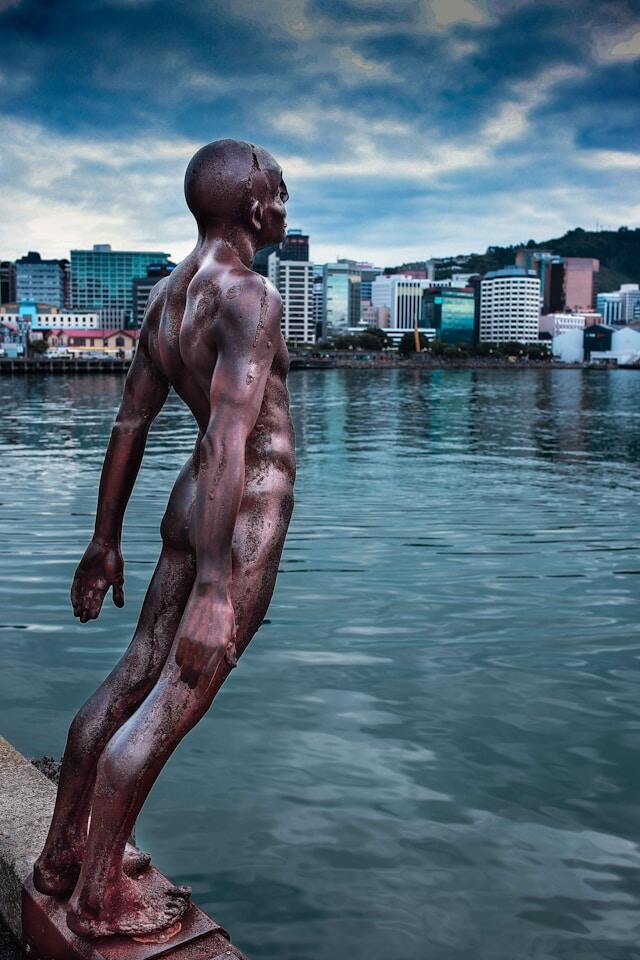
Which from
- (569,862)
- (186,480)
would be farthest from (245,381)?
(569,862)

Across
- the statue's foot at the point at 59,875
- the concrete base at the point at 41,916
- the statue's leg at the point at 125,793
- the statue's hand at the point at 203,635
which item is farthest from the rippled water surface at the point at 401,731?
the statue's hand at the point at 203,635

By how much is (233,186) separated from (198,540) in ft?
3.85

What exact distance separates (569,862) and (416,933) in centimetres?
105

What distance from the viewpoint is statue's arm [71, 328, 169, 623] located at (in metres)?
3.58

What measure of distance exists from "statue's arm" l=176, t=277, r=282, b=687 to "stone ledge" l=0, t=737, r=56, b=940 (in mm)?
1218

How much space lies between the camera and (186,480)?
3.25 m

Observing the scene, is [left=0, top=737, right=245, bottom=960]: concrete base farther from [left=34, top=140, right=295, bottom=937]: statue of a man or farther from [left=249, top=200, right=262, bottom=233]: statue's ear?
[left=249, top=200, right=262, bottom=233]: statue's ear

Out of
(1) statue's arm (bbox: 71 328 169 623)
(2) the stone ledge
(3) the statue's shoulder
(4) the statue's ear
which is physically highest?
(4) the statue's ear

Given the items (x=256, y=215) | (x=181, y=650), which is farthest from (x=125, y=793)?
(x=256, y=215)

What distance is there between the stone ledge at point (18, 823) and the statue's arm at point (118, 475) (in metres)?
0.84

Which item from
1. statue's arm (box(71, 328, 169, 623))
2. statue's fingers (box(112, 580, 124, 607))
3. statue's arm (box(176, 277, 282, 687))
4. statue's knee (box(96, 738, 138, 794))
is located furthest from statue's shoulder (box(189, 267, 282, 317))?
statue's knee (box(96, 738, 138, 794))

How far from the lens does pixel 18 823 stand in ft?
12.6

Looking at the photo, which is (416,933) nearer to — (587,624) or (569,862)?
(569,862)

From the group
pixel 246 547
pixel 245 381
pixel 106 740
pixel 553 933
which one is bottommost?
pixel 553 933
